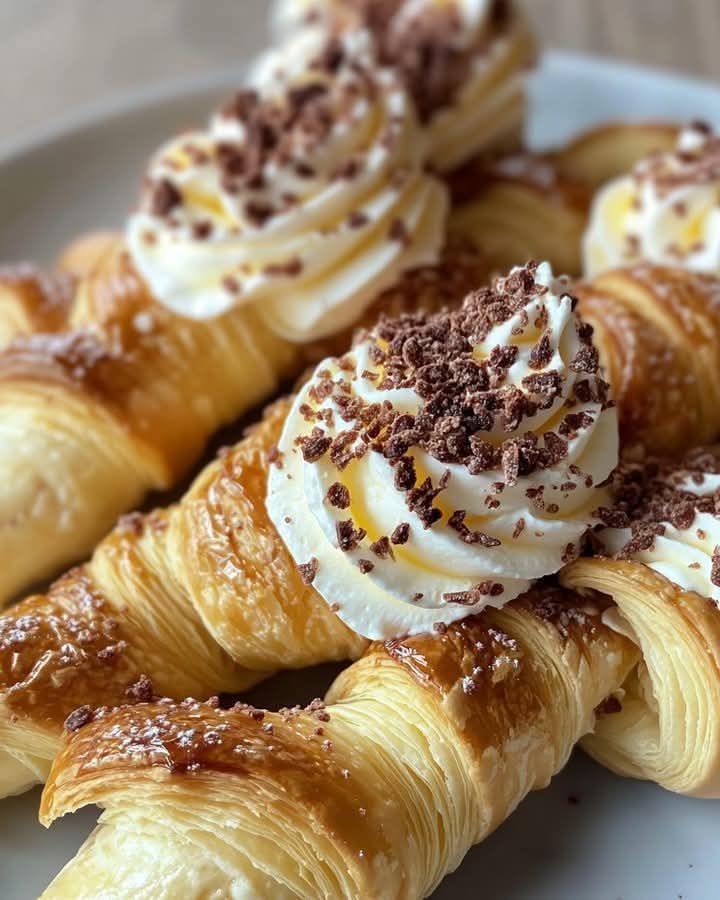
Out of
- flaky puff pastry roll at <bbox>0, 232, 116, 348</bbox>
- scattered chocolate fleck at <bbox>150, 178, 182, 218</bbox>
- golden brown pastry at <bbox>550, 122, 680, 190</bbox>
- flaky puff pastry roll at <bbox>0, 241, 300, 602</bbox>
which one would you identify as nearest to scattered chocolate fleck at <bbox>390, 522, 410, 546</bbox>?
flaky puff pastry roll at <bbox>0, 241, 300, 602</bbox>

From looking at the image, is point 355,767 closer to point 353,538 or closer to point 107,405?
point 353,538

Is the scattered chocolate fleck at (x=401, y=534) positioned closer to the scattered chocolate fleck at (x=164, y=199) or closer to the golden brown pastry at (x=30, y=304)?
the scattered chocolate fleck at (x=164, y=199)

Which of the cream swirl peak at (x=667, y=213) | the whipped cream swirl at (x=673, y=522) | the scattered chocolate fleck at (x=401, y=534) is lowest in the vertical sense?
the whipped cream swirl at (x=673, y=522)

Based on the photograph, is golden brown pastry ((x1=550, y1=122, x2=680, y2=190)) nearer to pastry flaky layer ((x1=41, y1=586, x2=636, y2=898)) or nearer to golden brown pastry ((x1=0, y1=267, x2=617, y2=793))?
golden brown pastry ((x1=0, y1=267, x2=617, y2=793))

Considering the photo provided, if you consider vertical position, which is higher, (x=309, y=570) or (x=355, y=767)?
(x=309, y=570)

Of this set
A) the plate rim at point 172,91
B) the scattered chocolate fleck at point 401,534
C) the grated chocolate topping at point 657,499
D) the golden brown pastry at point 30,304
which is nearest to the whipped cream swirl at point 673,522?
the grated chocolate topping at point 657,499

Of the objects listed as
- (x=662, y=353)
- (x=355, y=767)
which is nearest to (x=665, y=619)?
(x=355, y=767)
